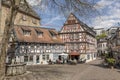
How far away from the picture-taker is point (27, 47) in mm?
35719

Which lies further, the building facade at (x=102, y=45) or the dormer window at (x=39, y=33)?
the building facade at (x=102, y=45)

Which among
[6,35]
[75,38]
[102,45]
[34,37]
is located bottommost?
[6,35]

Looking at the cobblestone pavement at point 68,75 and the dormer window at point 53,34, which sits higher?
the dormer window at point 53,34

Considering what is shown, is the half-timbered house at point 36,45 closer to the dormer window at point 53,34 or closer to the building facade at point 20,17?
the dormer window at point 53,34

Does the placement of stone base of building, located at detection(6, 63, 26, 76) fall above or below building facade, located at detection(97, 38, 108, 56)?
below

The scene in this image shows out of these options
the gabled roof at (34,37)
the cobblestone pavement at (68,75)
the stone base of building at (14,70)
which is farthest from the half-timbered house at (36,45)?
the stone base of building at (14,70)

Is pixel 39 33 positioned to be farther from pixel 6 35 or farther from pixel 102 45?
pixel 102 45

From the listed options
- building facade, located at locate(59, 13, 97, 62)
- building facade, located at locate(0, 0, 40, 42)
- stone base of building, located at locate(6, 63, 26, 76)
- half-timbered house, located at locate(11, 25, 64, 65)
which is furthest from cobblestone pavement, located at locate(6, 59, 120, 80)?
building facade, located at locate(59, 13, 97, 62)

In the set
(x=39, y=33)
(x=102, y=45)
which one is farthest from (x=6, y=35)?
(x=102, y=45)

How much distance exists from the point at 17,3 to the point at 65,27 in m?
33.4

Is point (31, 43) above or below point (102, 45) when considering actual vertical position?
below

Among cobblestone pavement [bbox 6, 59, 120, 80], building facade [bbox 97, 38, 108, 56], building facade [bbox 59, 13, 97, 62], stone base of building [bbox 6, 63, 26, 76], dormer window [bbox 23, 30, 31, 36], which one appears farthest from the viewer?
building facade [bbox 97, 38, 108, 56]

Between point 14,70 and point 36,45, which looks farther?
point 36,45

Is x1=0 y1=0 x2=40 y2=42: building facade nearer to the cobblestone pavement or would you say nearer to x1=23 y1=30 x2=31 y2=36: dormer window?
x1=23 y1=30 x2=31 y2=36: dormer window
